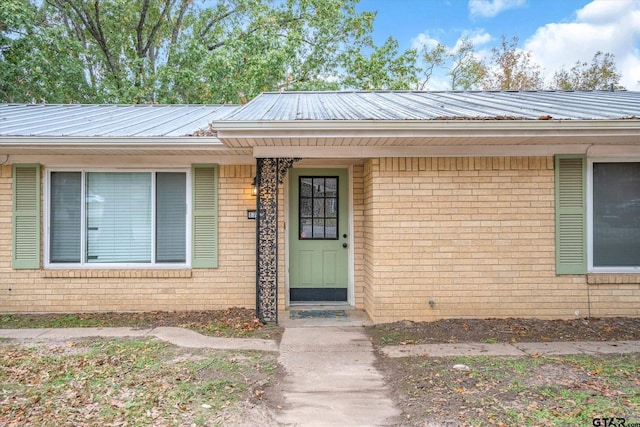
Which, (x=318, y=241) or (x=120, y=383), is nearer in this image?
(x=120, y=383)

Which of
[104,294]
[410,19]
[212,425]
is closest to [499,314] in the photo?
[212,425]

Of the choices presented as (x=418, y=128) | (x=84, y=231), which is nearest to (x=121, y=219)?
(x=84, y=231)

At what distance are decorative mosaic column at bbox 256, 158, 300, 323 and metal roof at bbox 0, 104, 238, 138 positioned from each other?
1402 mm

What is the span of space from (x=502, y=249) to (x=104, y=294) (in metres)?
6.19

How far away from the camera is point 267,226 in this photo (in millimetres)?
5676

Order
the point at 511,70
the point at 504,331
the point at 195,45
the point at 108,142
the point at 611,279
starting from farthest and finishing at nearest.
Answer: the point at 511,70 → the point at 195,45 → the point at 611,279 → the point at 108,142 → the point at 504,331

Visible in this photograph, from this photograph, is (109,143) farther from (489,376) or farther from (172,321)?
(489,376)

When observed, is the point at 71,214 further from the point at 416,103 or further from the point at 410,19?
the point at 410,19

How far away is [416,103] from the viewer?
684 centimetres

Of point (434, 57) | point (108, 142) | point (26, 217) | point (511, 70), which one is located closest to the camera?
point (108, 142)

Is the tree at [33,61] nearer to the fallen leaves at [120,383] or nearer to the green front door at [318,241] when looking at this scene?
the green front door at [318,241]

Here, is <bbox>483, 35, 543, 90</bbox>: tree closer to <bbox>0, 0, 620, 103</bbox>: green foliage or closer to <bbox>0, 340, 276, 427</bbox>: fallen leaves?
<bbox>0, 0, 620, 103</bbox>: green foliage

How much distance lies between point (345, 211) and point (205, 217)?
2.37 metres

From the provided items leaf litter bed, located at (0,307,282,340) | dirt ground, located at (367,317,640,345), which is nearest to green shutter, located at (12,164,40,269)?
leaf litter bed, located at (0,307,282,340)
